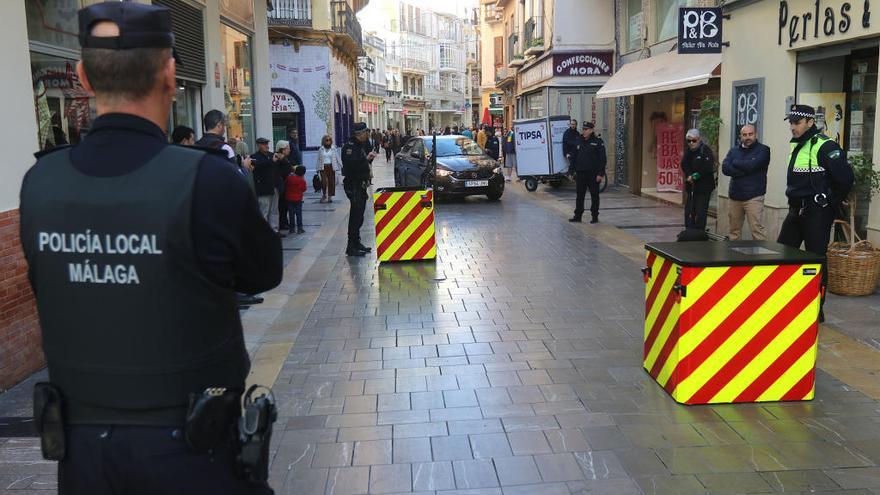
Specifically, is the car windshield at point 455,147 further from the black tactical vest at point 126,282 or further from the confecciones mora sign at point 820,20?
the black tactical vest at point 126,282

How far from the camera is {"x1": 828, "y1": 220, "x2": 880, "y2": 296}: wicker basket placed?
25.1 ft

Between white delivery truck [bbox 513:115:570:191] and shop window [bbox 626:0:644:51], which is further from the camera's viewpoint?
white delivery truck [bbox 513:115:570:191]

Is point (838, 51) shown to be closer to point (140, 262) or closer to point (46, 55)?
point (46, 55)

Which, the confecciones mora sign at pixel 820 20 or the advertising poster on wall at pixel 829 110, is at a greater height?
the confecciones mora sign at pixel 820 20

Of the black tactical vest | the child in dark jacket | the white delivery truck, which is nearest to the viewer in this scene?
the black tactical vest

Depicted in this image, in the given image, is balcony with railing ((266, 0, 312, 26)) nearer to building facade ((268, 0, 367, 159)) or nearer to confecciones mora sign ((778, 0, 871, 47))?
building facade ((268, 0, 367, 159))

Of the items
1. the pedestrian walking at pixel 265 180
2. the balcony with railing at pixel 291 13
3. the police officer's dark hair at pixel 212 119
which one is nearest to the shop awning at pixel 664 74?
the pedestrian walking at pixel 265 180

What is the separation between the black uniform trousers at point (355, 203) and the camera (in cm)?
1113

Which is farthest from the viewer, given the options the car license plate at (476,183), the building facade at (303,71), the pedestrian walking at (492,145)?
the pedestrian walking at (492,145)

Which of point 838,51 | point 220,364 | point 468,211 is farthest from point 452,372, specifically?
A: point 468,211

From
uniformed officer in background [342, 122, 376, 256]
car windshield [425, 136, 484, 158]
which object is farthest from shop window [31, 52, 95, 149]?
car windshield [425, 136, 484, 158]

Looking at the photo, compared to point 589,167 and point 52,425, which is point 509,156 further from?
point 52,425

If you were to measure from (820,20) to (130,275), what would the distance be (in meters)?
9.17

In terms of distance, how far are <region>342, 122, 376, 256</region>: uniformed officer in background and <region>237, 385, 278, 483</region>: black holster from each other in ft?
29.7
